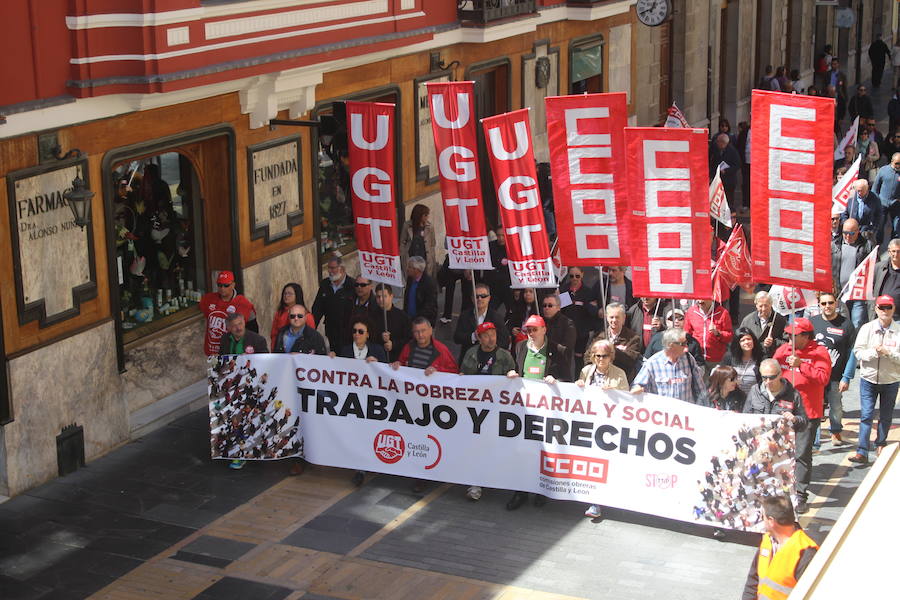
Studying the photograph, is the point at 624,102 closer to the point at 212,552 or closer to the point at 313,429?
the point at 313,429

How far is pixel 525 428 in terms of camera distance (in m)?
11.9

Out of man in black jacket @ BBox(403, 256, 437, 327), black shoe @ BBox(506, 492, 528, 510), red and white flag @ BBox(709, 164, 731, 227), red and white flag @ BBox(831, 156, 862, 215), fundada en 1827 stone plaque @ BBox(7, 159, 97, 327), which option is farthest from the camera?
red and white flag @ BBox(831, 156, 862, 215)

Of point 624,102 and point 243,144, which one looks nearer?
point 624,102

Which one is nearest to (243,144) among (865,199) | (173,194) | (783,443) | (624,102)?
(173,194)

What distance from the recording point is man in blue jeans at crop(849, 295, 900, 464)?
12828 mm

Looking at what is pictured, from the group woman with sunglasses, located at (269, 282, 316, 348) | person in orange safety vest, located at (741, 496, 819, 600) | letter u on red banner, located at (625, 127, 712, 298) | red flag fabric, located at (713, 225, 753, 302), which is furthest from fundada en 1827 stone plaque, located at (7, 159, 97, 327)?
person in orange safety vest, located at (741, 496, 819, 600)

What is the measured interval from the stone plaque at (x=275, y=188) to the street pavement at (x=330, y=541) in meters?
3.65

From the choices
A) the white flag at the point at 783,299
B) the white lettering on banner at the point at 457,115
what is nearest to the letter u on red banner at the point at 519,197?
the white lettering on banner at the point at 457,115

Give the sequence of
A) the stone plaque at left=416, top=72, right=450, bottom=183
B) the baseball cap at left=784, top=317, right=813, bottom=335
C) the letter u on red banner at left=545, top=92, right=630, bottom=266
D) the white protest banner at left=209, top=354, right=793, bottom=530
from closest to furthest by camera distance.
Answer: the white protest banner at left=209, top=354, right=793, bottom=530, the letter u on red banner at left=545, top=92, right=630, bottom=266, the baseball cap at left=784, top=317, right=813, bottom=335, the stone plaque at left=416, top=72, right=450, bottom=183

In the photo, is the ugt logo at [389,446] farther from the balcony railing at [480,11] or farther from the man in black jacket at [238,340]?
the balcony railing at [480,11]

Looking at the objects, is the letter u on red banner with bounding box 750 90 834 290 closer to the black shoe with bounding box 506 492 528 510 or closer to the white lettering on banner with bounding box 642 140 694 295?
the white lettering on banner with bounding box 642 140 694 295

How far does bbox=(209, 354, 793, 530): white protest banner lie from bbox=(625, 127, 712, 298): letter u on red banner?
4.11ft

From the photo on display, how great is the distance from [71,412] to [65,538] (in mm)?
1747

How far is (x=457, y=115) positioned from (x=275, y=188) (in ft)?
12.1
